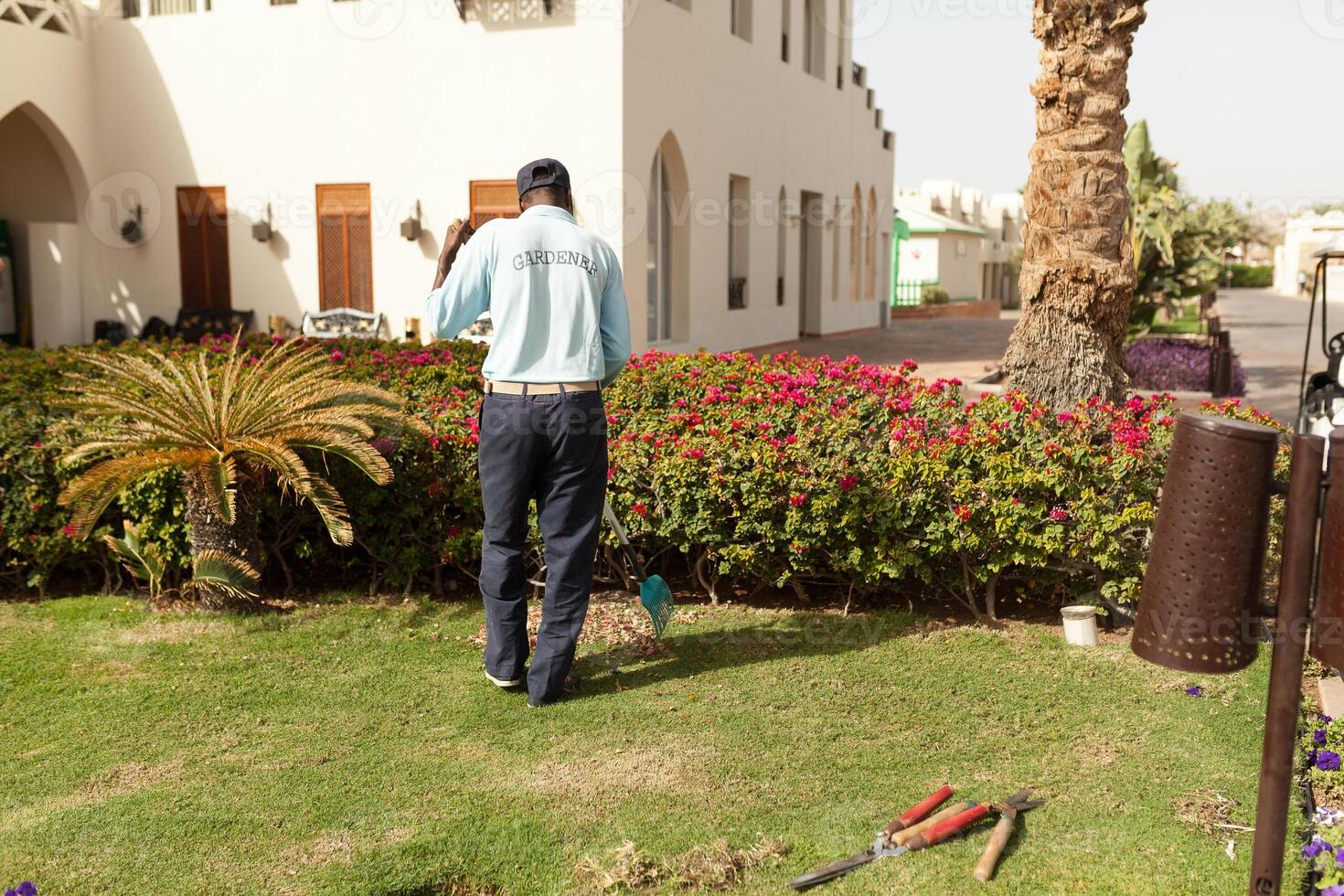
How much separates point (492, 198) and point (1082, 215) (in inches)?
346

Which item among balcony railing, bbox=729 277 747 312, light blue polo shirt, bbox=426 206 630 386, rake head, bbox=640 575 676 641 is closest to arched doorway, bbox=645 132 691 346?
balcony railing, bbox=729 277 747 312

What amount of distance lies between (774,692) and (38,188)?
16.0 metres

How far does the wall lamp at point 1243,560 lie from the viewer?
2.64 meters

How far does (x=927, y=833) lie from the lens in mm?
3480

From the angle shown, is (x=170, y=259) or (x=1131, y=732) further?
(x=170, y=259)

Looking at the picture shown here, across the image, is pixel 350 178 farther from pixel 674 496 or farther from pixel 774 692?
pixel 774 692

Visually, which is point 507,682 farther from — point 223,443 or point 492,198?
point 492,198

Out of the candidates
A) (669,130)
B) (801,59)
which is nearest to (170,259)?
(669,130)

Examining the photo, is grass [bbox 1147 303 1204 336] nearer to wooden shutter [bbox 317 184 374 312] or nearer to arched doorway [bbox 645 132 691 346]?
arched doorway [bbox 645 132 691 346]

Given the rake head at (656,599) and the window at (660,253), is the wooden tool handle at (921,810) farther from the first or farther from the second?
the window at (660,253)

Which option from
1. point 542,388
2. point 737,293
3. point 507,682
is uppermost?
point 737,293

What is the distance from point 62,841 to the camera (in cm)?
359

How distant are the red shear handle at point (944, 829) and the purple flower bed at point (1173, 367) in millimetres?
11945

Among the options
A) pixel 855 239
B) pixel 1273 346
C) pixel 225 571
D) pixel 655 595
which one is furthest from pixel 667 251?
pixel 1273 346
